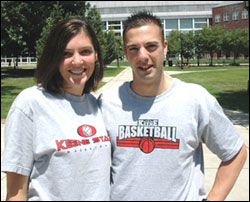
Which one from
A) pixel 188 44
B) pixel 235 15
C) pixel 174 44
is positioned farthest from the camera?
pixel 235 15

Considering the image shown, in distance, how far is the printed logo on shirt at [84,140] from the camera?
1814mm

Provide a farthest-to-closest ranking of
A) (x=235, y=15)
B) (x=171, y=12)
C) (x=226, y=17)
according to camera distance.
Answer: (x=171, y=12), (x=226, y=17), (x=235, y=15)

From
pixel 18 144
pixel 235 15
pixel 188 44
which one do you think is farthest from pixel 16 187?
pixel 235 15

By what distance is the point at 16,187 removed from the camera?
1781mm

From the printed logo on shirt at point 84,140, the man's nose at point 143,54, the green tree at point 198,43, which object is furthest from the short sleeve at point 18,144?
the green tree at point 198,43

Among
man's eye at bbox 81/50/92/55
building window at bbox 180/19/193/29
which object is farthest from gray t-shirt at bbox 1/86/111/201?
building window at bbox 180/19/193/29

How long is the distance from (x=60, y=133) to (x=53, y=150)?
4.4 inches

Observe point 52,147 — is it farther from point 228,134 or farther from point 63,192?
point 228,134

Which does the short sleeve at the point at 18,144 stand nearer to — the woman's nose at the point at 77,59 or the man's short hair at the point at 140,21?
the woman's nose at the point at 77,59

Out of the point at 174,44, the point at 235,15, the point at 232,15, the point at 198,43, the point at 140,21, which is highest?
the point at 232,15

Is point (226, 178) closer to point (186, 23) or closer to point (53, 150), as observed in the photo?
point (53, 150)

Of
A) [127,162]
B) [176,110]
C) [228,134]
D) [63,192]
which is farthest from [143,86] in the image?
[63,192]

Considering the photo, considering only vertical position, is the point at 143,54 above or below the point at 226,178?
above

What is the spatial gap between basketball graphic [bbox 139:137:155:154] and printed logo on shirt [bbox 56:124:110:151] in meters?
0.23
